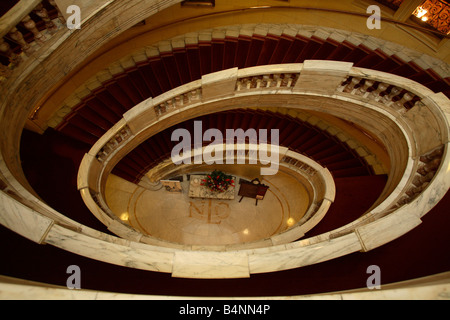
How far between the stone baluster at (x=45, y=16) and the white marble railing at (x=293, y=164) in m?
2.36

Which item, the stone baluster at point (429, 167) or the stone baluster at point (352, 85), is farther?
the stone baluster at point (352, 85)

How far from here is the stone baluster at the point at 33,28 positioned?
385 centimetres

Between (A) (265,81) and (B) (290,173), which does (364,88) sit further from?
(B) (290,173)

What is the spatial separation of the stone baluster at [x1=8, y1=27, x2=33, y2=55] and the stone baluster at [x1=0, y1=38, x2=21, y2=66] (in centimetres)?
14

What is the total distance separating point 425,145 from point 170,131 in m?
7.22

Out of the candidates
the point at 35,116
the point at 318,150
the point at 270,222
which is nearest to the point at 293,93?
the point at 318,150

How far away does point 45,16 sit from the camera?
13.3 feet

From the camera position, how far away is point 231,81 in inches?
245

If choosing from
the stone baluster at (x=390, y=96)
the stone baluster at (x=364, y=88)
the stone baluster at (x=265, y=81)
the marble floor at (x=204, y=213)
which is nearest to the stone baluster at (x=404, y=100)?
the stone baluster at (x=390, y=96)

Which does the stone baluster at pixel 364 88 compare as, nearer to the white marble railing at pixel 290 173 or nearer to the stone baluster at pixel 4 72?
the white marble railing at pixel 290 173

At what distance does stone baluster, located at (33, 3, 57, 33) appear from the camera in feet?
12.9

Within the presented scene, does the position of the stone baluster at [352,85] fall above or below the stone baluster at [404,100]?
above

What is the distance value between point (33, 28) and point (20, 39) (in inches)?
10.0
